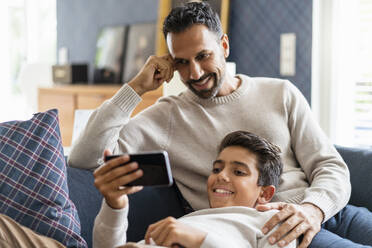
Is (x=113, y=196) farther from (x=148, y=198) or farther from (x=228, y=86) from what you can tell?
(x=228, y=86)

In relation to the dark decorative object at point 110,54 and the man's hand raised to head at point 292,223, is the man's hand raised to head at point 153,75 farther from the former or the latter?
the dark decorative object at point 110,54

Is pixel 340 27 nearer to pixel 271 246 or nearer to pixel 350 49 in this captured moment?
pixel 350 49

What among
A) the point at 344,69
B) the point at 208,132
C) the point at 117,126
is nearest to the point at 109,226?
the point at 117,126

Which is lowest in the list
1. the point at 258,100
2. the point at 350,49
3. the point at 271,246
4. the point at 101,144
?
the point at 271,246

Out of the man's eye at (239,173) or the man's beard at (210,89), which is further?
the man's beard at (210,89)

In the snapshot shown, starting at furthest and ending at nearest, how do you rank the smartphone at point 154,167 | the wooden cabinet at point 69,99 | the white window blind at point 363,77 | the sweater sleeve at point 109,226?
1. the wooden cabinet at point 69,99
2. the white window blind at point 363,77
3. the sweater sleeve at point 109,226
4. the smartphone at point 154,167

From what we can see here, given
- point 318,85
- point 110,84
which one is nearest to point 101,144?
point 318,85

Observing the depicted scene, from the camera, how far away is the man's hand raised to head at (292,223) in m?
1.38

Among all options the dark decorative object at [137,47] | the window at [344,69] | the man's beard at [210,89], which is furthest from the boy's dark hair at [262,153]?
the dark decorative object at [137,47]

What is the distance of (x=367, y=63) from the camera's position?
110 inches

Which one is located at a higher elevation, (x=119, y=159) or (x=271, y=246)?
(x=119, y=159)

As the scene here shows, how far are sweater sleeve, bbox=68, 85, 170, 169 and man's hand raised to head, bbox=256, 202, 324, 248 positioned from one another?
1.88ft

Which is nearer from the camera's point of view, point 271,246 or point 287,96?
point 271,246

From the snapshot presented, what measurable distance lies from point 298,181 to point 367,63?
1.32 meters
